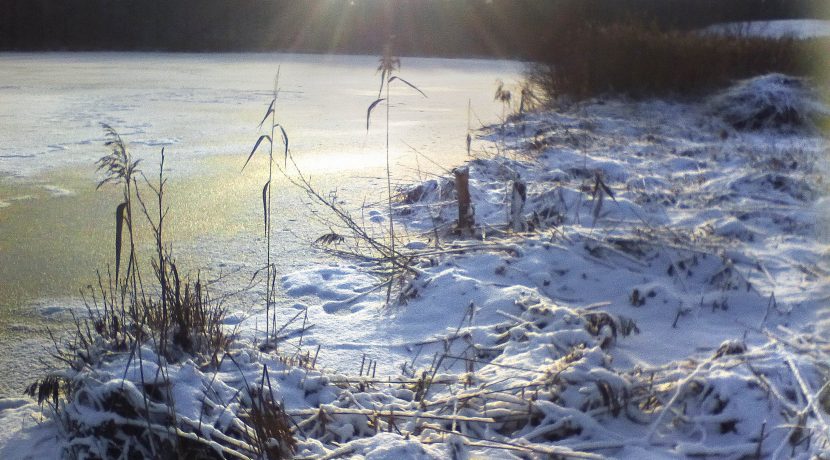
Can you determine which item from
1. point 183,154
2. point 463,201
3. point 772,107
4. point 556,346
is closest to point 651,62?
point 772,107

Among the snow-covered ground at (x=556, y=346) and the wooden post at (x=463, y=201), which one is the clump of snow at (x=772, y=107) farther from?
the wooden post at (x=463, y=201)

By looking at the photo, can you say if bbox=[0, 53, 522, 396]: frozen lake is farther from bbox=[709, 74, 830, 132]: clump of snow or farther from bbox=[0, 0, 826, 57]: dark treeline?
bbox=[0, 0, 826, 57]: dark treeline

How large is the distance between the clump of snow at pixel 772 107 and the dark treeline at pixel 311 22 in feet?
30.4

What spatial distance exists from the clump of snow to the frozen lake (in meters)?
2.50

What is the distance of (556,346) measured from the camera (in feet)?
6.41

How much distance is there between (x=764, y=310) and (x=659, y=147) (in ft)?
10.4

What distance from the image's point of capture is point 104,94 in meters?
8.26

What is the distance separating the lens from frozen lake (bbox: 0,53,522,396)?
2.70 metres

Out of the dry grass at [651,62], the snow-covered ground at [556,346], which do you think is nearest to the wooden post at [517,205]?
the snow-covered ground at [556,346]

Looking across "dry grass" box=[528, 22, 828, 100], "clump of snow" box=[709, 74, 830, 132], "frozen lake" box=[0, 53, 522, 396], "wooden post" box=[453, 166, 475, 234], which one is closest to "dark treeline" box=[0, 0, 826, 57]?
"frozen lake" box=[0, 53, 522, 396]

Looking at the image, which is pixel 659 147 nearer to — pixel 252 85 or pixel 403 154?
pixel 403 154

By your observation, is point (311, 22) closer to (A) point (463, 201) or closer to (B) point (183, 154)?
(B) point (183, 154)

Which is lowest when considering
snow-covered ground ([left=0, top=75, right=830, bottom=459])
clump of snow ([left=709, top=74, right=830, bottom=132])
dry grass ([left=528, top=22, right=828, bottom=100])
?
snow-covered ground ([left=0, top=75, right=830, bottom=459])

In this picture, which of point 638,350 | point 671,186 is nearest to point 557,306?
point 638,350
